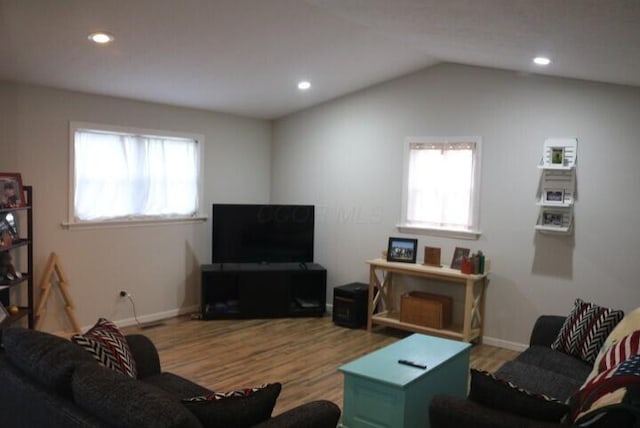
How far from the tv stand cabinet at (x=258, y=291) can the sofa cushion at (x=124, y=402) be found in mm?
3811

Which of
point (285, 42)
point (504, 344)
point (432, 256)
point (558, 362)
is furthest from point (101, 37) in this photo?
point (504, 344)

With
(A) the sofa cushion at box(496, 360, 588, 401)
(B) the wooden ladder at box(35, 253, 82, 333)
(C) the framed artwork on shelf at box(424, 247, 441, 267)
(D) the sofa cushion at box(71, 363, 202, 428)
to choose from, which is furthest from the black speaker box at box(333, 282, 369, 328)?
(D) the sofa cushion at box(71, 363, 202, 428)

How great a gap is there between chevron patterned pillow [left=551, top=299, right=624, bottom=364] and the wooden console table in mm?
1296

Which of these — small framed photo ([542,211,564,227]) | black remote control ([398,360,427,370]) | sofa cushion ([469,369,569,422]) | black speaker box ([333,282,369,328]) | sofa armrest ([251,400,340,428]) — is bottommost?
black speaker box ([333,282,369,328])

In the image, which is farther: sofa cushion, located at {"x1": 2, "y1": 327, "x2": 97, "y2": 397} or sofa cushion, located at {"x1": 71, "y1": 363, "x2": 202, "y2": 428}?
sofa cushion, located at {"x1": 2, "y1": 327, "x2": 97, "y2": 397}

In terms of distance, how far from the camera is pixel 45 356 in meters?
2.10

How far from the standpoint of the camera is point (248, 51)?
4266mm

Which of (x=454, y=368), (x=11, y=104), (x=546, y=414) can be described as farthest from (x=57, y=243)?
(x=546, y=414)

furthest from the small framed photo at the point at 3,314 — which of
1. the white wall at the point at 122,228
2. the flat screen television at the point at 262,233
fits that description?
the flat screen television at the point at 262,233

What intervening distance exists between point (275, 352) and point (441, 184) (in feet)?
7.76

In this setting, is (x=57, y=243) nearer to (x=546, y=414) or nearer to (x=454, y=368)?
(x=454, y=368)

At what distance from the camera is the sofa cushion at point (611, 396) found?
1.88 m

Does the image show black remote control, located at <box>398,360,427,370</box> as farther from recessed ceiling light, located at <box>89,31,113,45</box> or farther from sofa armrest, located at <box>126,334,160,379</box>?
recessed ceiling light, located at <box>89,31,113,45</box>

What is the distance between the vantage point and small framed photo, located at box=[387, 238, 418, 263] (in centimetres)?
542
